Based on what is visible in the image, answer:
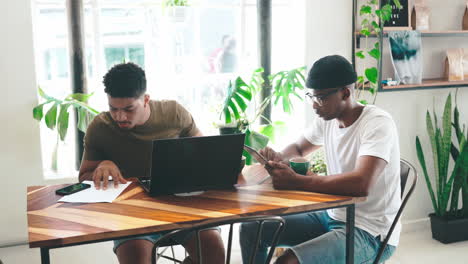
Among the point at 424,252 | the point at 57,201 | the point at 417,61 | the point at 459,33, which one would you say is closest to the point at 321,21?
the point at 417,61

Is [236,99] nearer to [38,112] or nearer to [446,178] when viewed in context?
[38,112]

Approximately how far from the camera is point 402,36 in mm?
3564

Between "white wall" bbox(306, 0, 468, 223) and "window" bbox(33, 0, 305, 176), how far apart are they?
127 mm

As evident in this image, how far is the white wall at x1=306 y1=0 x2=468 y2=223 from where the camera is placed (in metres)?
3.61

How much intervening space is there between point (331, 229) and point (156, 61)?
6.59ft

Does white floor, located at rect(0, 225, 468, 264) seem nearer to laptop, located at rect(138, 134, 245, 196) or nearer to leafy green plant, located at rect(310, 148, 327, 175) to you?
leafy green plant, located at rect(310, 148, 327, 175)

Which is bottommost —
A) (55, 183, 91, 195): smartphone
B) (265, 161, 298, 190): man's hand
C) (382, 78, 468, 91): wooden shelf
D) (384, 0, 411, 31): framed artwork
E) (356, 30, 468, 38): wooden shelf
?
(55, 183, 91, 195): smartphone

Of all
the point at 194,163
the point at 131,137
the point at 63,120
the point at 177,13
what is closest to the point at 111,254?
the point at 63,120

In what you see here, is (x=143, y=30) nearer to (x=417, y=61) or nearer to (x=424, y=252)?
(x=417, y=61)

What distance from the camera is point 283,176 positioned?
2014 mm

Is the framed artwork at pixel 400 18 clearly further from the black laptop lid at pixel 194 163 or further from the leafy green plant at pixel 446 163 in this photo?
the black laptop lid at pixel 194 163

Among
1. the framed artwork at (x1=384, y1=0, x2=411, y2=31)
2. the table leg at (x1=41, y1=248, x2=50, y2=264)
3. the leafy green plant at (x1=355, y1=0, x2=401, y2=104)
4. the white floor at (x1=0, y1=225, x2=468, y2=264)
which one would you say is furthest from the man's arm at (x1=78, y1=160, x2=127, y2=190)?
the framed artwork at (x1=384, y1=0, x2=411, y2=31)

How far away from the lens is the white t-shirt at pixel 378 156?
2057 millimetres

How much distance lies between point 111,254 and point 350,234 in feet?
6.36
